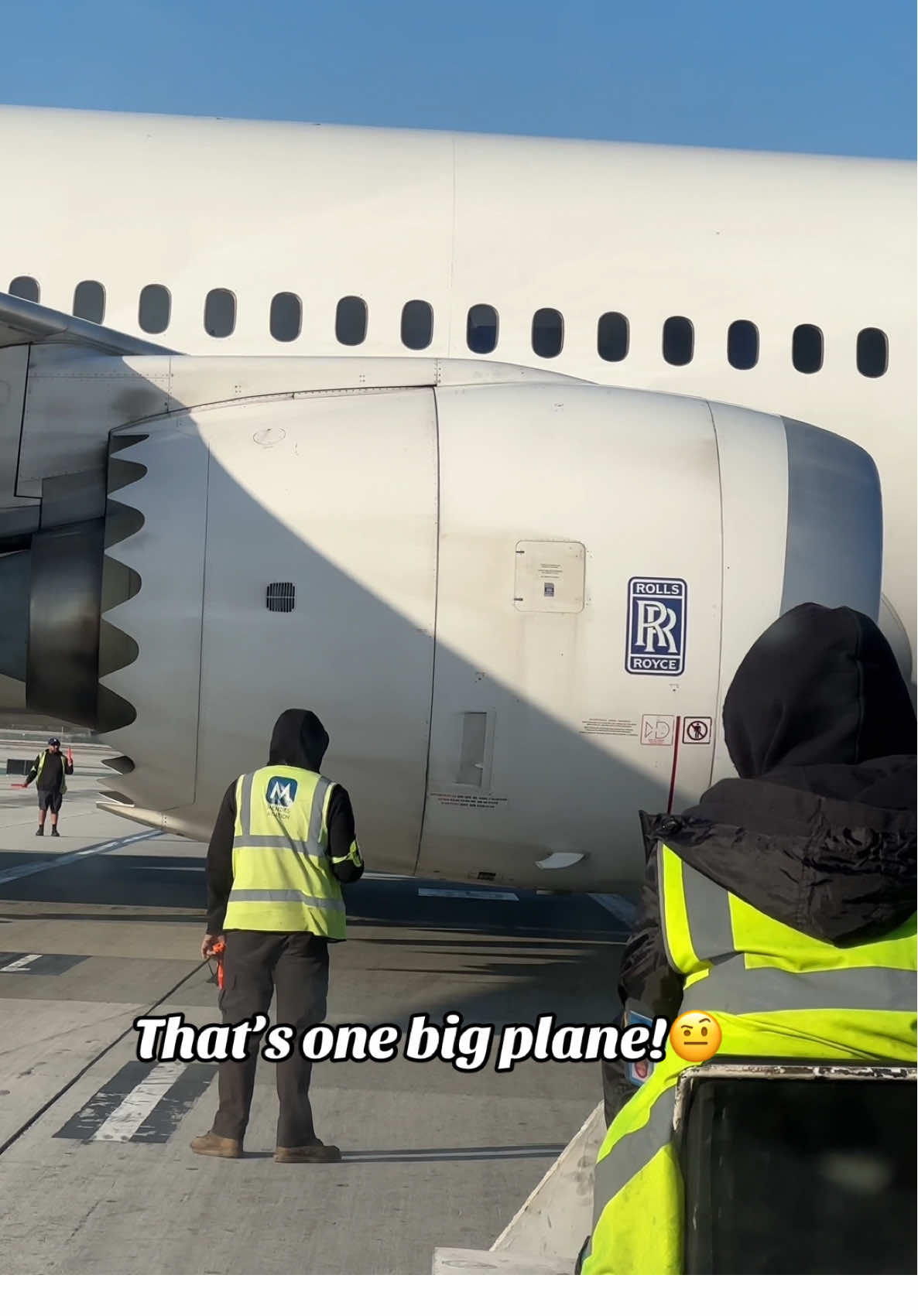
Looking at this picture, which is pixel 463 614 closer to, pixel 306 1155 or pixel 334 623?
pixel 334 623

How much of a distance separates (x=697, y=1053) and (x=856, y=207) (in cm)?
929

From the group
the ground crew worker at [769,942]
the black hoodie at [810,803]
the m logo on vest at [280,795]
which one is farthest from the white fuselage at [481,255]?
the ground crew worker at [769,942]

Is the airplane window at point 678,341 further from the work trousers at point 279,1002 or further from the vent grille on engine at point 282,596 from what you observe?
the work trousers at point 279,1002

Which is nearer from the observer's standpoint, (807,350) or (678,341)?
(678,341)

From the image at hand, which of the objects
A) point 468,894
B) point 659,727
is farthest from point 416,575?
point 468,894

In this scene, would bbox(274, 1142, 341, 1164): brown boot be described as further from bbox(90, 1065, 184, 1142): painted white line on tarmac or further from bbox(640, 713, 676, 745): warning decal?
bbox(640, 713, 676, 745): warning decal

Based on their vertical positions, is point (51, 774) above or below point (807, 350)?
below

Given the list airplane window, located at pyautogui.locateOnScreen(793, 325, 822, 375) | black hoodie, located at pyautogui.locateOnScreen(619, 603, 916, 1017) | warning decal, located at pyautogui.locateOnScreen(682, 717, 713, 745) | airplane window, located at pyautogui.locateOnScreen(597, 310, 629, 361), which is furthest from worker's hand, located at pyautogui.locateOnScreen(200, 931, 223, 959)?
airplane window, located at pyautogui.locateOnScreen(793, 325, 822, 375)

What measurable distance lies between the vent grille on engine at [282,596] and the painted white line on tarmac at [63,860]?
7220 mm

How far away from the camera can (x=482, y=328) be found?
9234 mm

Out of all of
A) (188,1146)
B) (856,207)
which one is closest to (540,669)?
(188,1146)

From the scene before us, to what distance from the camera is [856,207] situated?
979 cm

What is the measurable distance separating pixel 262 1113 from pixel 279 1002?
0.85 meters

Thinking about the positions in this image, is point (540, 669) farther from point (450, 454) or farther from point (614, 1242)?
point (614, 1242)
